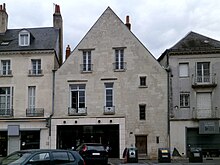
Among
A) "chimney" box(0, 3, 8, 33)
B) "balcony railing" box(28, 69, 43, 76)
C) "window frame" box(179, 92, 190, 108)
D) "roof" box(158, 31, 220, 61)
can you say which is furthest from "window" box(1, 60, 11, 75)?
"window frame" box(179, 92, 190, 108)

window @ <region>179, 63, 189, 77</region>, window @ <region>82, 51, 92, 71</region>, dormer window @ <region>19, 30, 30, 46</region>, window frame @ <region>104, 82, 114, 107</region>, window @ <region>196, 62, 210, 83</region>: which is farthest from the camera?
dormer window @ <region>19, 30, 30, 46</region>

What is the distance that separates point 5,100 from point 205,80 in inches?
680

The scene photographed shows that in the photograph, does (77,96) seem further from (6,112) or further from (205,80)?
(205,80)

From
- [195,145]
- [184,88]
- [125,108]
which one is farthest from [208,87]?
[125,108]

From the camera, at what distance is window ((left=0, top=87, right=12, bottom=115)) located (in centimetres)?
3700

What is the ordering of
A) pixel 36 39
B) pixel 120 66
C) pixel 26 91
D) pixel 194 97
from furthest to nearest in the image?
pixel 36 39 → pixel 26 91 → pixel 120 66 → pixel 194 97

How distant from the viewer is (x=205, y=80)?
3528cm

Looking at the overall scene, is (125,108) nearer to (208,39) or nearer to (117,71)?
(117,71)

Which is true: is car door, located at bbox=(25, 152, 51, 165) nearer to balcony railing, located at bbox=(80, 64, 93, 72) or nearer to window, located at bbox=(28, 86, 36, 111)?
balcony railing, located at bbox=(80, 64, 93, 72)

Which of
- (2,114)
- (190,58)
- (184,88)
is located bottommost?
(2,114)

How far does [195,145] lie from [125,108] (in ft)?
21.4

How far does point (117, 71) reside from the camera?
120ft

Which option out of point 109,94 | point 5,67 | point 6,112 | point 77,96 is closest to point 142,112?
point 109,94

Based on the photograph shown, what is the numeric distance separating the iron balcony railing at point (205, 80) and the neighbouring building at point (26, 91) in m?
12.2
